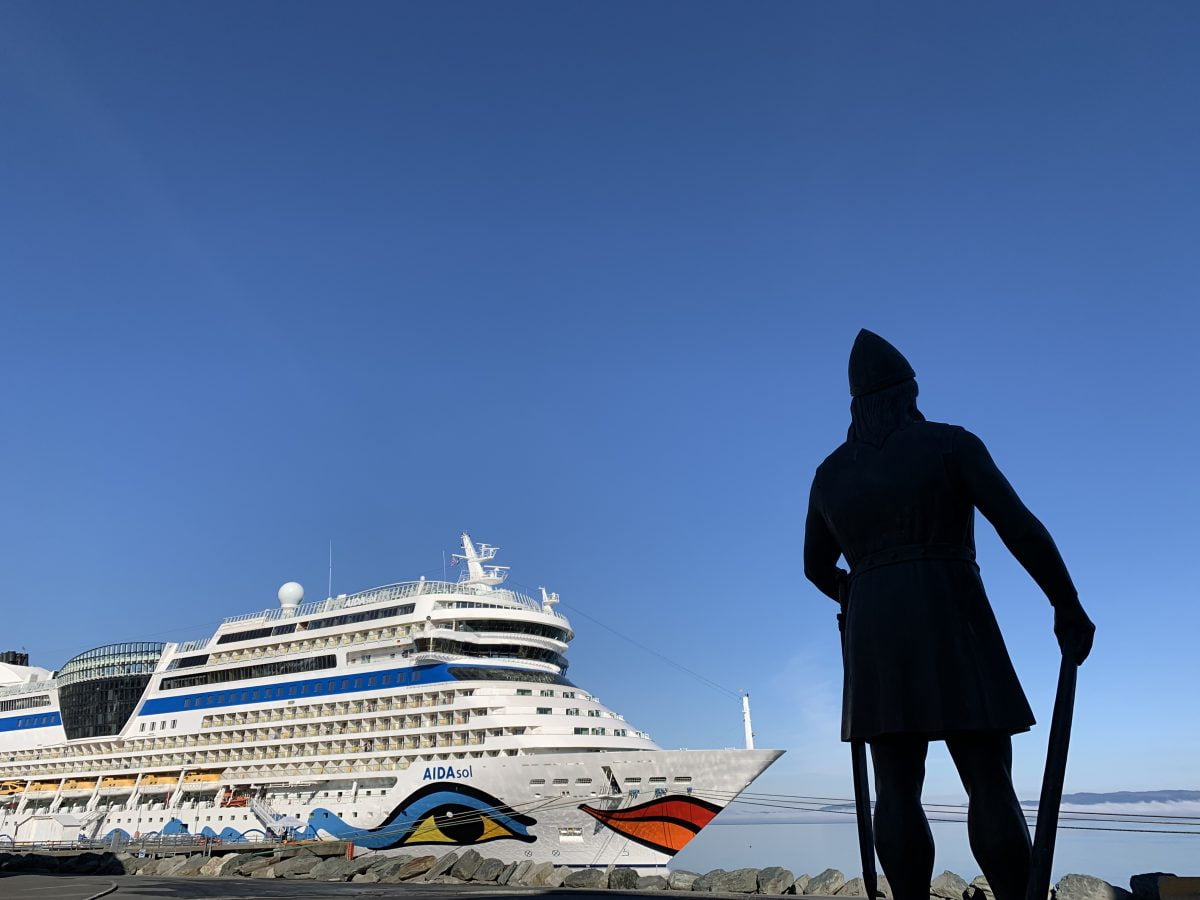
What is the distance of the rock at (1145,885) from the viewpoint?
8.57 metres

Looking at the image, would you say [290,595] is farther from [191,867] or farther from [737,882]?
[737,882]

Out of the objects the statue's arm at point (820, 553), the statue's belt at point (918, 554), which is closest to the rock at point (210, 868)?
the statue's arm at point (820, 553)

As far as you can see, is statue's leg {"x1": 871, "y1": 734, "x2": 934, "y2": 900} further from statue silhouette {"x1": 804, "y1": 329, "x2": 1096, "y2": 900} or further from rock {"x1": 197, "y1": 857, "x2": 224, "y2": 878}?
rock {"x1": 197, "y1": 857, "x2": 224, "y2": 878}

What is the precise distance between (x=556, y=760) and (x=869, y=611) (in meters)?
27.9

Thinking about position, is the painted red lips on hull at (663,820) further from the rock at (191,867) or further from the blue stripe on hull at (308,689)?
the rock at (191,867)

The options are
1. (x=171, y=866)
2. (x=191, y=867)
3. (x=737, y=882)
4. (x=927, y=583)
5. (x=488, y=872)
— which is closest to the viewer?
(x=927, y=583)

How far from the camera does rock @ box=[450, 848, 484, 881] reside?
51.9ft

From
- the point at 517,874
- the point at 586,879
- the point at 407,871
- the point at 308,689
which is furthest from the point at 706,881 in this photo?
the point at 308,689

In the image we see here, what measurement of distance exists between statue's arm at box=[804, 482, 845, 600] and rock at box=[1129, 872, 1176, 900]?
20.6 feet

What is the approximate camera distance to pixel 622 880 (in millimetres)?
14070

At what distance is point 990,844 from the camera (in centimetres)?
385

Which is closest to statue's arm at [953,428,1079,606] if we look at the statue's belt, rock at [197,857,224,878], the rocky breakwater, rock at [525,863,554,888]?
the statue's belt

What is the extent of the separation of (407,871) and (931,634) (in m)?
15.5

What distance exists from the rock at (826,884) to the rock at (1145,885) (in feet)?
13.1
